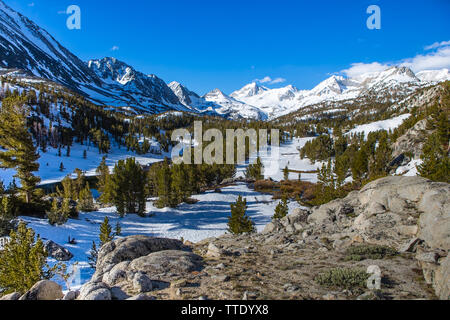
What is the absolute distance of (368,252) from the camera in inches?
404

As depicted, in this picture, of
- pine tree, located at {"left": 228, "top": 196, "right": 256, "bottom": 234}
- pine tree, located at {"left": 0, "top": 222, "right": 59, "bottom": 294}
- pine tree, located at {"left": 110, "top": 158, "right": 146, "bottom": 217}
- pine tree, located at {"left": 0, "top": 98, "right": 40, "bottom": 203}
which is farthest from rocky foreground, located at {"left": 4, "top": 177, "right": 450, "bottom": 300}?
pine tree, located at {"left": 110, "top": 158, "right": 146, "bottom": 217}

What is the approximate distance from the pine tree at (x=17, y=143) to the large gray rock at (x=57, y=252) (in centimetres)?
1252

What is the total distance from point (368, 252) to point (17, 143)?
111 feet

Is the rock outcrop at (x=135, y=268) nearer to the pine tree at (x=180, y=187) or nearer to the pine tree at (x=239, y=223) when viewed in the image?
the pine tree at (x=239, y=223)

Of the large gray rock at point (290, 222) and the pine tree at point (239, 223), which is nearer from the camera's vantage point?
the large gray rock at point (290, 222)

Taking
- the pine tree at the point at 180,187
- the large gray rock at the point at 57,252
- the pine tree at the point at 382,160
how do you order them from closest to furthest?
the large gray rock at the point at 57,252, the pine tree at the point at 180,187, the pine tree at the point at 382,160

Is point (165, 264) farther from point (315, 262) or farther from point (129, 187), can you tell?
point (129, 187)

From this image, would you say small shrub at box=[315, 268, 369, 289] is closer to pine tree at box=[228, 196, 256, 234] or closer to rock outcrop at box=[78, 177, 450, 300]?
rock outcrop at box=[78, 177, 450, 300]

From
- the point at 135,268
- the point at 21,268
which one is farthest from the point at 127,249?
the point at 21,268

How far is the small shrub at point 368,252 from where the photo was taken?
973 centimetres

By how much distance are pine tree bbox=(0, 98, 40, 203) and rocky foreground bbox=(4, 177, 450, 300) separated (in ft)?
68.6

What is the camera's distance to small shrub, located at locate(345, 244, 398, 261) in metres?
9.73

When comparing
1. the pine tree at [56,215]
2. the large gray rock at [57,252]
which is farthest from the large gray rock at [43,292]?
the pine tree at [56,215]
